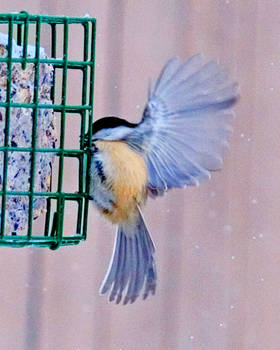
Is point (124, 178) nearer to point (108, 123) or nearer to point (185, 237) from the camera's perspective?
point (108, 123)

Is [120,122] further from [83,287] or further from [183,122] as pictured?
[83,287]

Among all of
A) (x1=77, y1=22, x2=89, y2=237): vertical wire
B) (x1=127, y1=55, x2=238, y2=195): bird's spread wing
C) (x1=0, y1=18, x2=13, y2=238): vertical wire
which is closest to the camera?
(x1=0, y1=18, x2=13, y2=238): vertical wire

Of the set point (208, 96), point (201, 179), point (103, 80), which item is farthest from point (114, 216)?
point (103, 80)

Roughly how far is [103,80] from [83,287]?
73 centimetres

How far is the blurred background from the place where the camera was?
333cm

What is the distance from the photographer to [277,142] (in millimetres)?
3475

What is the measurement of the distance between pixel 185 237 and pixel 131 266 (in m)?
1.04

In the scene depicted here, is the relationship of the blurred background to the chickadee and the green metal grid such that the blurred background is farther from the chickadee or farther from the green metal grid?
the green metal grid

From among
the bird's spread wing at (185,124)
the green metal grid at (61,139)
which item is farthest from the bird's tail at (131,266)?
the green metal grid at (61,139)

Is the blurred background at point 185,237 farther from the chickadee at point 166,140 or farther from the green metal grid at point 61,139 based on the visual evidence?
the green metal grid at point 61,139

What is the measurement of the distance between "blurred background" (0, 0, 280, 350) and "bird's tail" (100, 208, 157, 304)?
2.95ft

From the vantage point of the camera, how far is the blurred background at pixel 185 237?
10.9 ft

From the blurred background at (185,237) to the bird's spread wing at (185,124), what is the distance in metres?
1.05

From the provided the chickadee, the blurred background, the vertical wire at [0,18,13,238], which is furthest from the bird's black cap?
the blurred background
